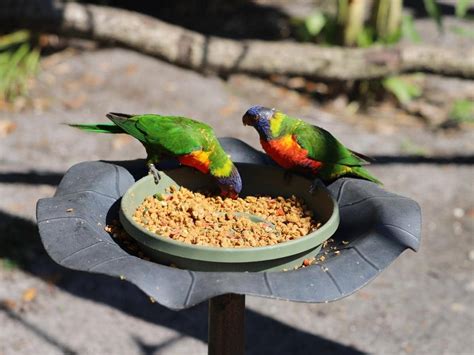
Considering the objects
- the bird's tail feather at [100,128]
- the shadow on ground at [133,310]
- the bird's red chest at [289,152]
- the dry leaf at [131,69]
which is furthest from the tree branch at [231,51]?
the bird's red chest at [289,152]

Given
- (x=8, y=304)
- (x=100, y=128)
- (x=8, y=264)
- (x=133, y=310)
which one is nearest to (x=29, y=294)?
(x=8, y=304)

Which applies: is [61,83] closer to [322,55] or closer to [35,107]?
[35,107]

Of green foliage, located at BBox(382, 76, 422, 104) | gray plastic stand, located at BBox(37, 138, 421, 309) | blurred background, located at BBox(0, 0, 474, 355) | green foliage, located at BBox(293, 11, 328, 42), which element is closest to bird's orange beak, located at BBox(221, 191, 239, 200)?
gray plastic stand, located at BBox(37, 138, 421, 309)

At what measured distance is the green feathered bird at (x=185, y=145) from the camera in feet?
6.67

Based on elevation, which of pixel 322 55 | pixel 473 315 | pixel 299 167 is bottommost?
pixel 473 315

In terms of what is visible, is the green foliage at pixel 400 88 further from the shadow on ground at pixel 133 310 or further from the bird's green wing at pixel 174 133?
the bird's green wing at pixel 174 133

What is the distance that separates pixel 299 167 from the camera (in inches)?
84.3

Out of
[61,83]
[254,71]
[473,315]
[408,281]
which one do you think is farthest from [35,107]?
[473,315]

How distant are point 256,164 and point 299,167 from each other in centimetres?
16

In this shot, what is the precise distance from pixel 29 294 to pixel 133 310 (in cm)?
55

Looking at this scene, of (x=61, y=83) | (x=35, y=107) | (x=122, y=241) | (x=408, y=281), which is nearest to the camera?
(x=122, y=241)

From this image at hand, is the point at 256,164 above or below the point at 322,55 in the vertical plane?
above

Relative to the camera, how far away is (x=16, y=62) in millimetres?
5684

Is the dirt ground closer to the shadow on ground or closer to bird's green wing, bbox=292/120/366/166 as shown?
the shadow on ground
